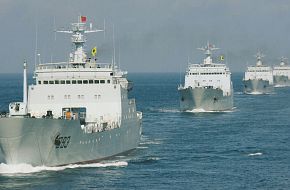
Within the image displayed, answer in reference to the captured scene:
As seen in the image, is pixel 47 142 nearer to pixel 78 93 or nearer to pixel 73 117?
pixel 73 117

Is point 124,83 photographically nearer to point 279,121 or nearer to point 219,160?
point 219,160

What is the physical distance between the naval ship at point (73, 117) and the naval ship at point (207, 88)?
4322 cm

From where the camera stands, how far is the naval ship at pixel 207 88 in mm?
96000

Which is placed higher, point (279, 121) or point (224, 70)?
point (224, 70)

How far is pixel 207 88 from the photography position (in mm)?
95938

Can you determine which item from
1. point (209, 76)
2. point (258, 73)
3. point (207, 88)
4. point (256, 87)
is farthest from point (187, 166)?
point (258, 73)

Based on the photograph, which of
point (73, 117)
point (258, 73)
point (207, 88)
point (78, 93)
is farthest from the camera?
point (258, 73)

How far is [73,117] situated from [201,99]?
5629 cm

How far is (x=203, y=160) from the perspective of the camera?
45438 mm

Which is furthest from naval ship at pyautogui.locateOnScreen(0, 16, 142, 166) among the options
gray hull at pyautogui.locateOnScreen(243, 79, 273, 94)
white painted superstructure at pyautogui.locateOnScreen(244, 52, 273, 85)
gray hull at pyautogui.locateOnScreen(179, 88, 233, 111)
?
white painted superstructure at pyautogui.locateOnScreen(244, 52, 273, 85)

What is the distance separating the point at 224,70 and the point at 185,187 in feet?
231

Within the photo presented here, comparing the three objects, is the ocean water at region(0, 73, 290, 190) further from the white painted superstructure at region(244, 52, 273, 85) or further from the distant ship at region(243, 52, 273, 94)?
the white painted superstructure at region(244, 52, 273, 85)

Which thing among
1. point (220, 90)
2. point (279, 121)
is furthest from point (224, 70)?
point (279, 121)

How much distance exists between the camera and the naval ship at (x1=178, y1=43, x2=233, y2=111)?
96.0 m
